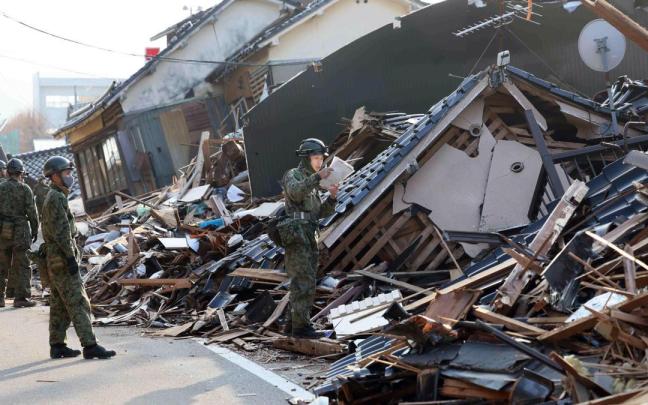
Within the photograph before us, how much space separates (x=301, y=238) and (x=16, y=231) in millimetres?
6256

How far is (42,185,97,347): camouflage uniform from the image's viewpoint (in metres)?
8.38

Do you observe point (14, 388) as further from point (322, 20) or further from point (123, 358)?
point (322, 20)

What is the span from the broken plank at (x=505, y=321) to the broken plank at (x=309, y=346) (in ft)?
7.49

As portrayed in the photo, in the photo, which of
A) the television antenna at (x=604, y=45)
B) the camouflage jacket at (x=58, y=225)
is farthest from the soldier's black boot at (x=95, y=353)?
the television antenna at (x=604, y=45)

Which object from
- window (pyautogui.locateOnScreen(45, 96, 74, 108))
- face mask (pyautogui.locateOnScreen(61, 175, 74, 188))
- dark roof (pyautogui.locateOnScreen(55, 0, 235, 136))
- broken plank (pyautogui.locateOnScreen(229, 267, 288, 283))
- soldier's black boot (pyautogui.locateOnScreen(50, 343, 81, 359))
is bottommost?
soldier's black boot (pyautogui.locateOnScreen(50, 343, 81, 359))

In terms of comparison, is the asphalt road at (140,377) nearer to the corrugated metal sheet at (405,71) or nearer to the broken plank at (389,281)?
the broken plank at (389,281)

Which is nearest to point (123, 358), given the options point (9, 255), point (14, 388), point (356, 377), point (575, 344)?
point (14, 388)

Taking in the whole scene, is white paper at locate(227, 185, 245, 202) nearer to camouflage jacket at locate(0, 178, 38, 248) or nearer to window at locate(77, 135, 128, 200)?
camouflage jacket at locate(0, 178, 38, 248)

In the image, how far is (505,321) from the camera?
592cm

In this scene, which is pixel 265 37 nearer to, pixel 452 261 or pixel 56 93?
pixel 452 261

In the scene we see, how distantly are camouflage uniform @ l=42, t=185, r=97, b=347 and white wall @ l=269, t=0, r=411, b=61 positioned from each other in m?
19.5

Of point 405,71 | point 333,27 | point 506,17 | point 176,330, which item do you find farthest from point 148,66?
point 176,330

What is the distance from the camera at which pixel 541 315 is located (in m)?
6.12

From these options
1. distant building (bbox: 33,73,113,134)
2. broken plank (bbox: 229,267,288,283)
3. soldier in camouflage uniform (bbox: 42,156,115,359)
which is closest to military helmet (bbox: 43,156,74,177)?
soldier in camouflage uniform (bbox: 42,156,115,359)
